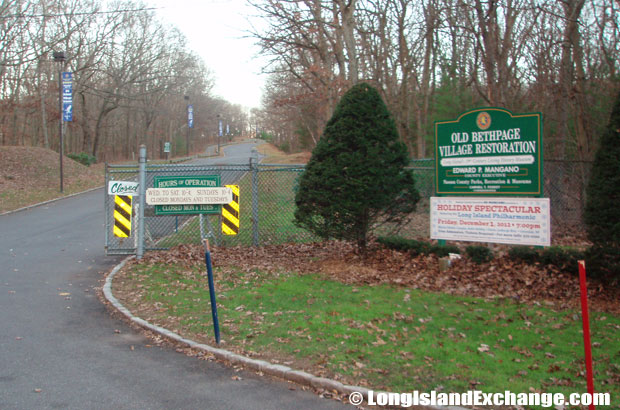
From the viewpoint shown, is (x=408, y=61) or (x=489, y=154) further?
(x=408, y=61)

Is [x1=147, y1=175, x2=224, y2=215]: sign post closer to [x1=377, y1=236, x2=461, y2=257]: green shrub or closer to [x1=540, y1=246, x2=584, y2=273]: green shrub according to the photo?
[x1=377, y1=236, x2=461, y2=257]: green shrub

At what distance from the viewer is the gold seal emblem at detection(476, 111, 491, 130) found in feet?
30.0

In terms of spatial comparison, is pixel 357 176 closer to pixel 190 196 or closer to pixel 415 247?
pixel 415 247

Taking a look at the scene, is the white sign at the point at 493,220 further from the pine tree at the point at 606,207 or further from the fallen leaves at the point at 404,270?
the pine tree at the point at 606,207

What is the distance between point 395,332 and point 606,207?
3768mm

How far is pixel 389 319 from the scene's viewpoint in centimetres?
694

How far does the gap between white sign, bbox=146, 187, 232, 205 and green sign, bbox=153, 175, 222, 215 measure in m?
0.10

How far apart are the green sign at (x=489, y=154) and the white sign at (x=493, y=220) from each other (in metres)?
0.17

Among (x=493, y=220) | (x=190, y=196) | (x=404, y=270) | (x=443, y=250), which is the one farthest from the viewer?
(x=190, y=196)

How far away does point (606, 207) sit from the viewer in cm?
768

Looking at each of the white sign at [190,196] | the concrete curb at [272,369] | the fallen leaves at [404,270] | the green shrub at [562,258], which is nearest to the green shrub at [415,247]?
the fallen leaves at [404,270]

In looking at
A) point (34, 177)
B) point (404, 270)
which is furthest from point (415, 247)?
point (34, 177)

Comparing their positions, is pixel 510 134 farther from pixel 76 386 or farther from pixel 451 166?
pixel 76 386

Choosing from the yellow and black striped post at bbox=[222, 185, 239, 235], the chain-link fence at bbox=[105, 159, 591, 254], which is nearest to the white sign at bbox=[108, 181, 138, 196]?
the chain-link fence at bbox=[105, 159, 591, 254]
